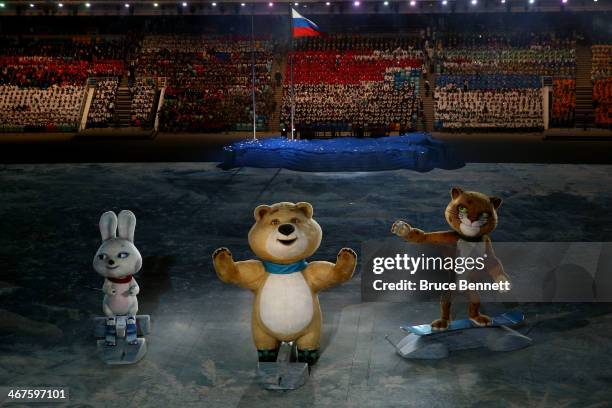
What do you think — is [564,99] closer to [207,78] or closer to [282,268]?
[207,78]

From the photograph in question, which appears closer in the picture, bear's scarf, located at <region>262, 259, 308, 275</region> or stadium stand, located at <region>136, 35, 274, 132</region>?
bear's scarf, located at <region>262, 259, 308, 275</region>

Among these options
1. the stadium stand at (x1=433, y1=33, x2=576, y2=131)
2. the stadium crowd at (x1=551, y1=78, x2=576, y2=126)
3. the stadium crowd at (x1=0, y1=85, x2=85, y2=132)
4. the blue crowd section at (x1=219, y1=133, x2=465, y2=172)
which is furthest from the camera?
the stadium crowd at (x1=0, y1=85, x2=85, y2=132)

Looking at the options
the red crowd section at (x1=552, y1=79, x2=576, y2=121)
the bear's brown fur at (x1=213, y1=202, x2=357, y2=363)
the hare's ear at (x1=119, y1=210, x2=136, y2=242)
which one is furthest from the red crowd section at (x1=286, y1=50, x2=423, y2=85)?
the bear's brown fur at (x1=213, y1=202, x2=357, y2=363)

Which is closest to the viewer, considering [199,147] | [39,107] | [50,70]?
[199,147]

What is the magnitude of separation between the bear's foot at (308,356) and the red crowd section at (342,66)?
21.0 meters

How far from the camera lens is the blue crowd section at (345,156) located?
1664 cm

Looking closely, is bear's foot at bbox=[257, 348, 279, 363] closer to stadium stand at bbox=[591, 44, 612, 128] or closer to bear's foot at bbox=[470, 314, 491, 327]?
bear's foot at bbox=[470, 314, 491, 327]

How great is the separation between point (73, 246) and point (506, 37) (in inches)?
796

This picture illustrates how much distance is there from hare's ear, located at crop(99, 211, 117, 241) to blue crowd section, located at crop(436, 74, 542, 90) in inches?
816

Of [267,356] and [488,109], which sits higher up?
[488,109]

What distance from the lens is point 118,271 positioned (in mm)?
6566

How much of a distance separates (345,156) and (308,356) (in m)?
10.8

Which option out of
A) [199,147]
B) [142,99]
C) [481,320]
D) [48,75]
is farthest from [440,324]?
[48,75]

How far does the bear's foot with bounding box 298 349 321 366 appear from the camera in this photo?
20.4 feet
